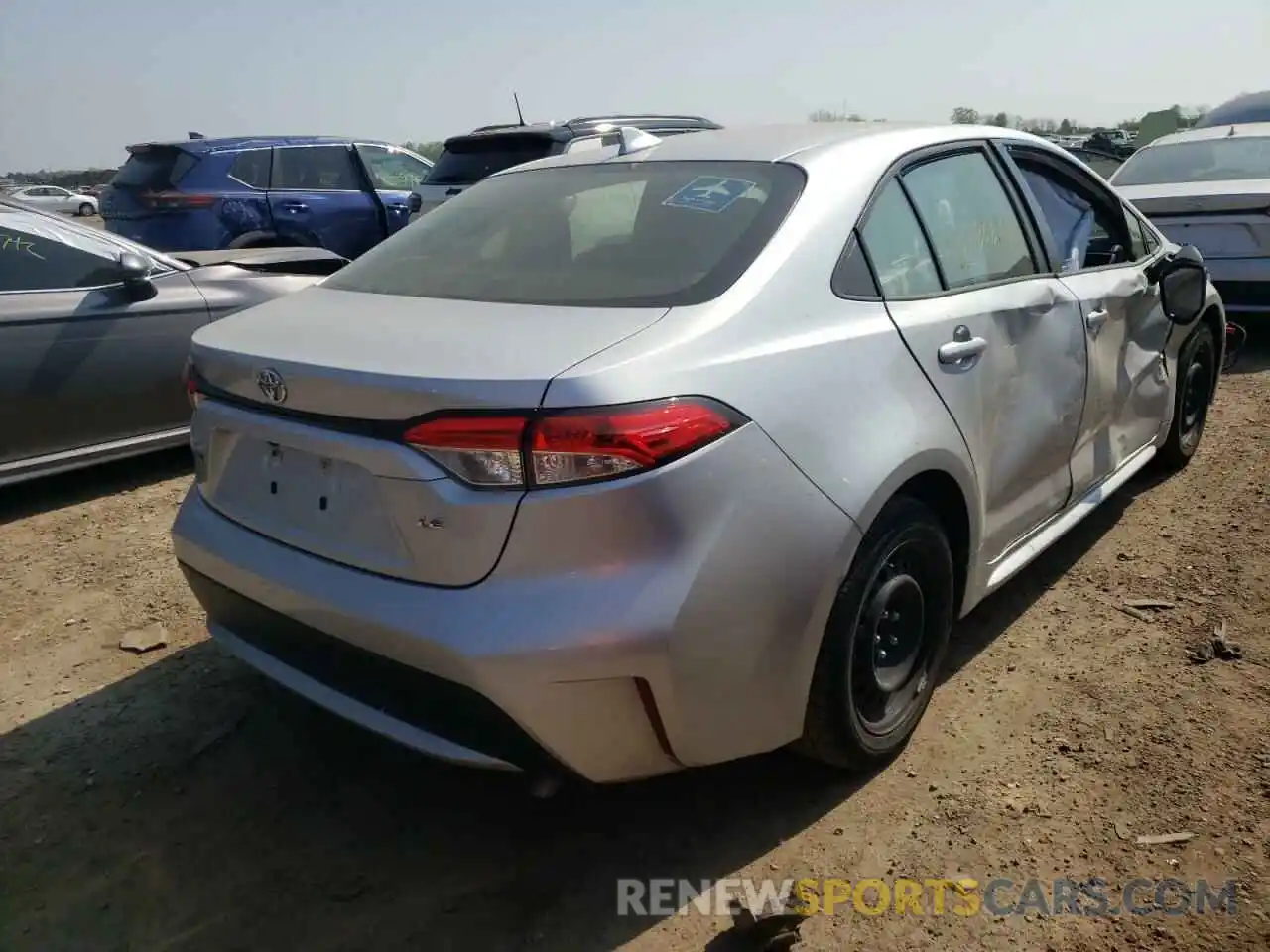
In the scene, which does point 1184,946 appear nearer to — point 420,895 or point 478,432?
point 420,895

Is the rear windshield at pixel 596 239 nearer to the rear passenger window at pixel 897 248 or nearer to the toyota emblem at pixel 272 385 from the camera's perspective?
the rear passenger window at pixel 897 248

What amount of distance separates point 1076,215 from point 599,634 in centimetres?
264

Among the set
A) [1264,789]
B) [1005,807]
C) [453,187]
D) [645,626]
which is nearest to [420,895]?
[645,626]

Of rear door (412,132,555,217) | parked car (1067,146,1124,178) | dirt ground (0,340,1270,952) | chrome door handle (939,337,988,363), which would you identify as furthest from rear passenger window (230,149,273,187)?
chrome door handle (939,337,988,363)

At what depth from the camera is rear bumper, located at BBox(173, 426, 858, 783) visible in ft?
6.06

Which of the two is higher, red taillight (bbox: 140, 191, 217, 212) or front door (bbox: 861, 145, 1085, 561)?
red taillight (bbox: 140, 191, 217, 212)

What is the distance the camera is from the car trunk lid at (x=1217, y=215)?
6.20 m

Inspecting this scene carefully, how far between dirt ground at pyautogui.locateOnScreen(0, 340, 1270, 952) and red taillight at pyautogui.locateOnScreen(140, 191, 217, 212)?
18.3ft

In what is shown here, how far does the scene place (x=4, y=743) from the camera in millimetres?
2809

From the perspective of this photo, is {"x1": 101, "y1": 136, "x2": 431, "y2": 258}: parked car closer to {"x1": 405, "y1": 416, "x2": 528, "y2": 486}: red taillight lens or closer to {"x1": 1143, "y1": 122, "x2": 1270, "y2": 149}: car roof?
{"x1": 1143, "y1": 122, "x2": 1270, "y2": 149}: car roof

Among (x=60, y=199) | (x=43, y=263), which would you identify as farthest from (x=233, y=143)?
(x=60, y=199)

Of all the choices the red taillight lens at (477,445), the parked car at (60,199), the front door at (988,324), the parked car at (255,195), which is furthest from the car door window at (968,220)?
the parked car at (60,199)

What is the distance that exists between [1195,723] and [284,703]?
2.53 metres

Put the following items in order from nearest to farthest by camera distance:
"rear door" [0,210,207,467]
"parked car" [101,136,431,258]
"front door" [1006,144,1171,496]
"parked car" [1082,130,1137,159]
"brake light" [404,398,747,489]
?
"brake light" [404,398,747,489] → "front door" [1006,144,1171,496] → "rear door" [0,210,207,467] → "parked car" [101,136,431,258] → "parked car" [1082,130,1137,159]
